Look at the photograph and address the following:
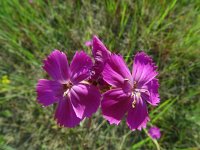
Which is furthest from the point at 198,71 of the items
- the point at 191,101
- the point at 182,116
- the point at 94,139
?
the point at 94,139

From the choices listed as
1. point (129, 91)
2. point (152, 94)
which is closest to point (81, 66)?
point (129, 91)

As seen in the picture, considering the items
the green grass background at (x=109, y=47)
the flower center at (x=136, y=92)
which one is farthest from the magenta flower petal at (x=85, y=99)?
the green grass background at (x=109, y=47)

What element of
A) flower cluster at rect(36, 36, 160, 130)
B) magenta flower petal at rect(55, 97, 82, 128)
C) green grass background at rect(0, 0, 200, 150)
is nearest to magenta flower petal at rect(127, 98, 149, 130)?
flower cluster at rect(36, 36, 160, 130)

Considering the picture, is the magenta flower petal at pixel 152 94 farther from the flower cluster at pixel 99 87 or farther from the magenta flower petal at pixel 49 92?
the magenta flower petal at pixel 49 92

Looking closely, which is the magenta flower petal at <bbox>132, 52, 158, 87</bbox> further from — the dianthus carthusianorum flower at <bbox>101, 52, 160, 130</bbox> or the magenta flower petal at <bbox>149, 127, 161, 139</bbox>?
the magenta flower petal at <bbox>149, 127, 161, 139</bbox>

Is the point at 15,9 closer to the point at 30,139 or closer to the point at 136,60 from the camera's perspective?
the point at 30,139

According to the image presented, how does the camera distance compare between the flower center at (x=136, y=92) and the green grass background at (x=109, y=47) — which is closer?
the flower center at (x=136, y=92)

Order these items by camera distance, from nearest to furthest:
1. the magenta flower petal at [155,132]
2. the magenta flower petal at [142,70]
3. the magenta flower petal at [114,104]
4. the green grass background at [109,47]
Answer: the magenta flower petal at [114,104] < the magenta flower petal at [142,70] < the magenta flower petal at [155,132] < the green grass background at [109,47]
